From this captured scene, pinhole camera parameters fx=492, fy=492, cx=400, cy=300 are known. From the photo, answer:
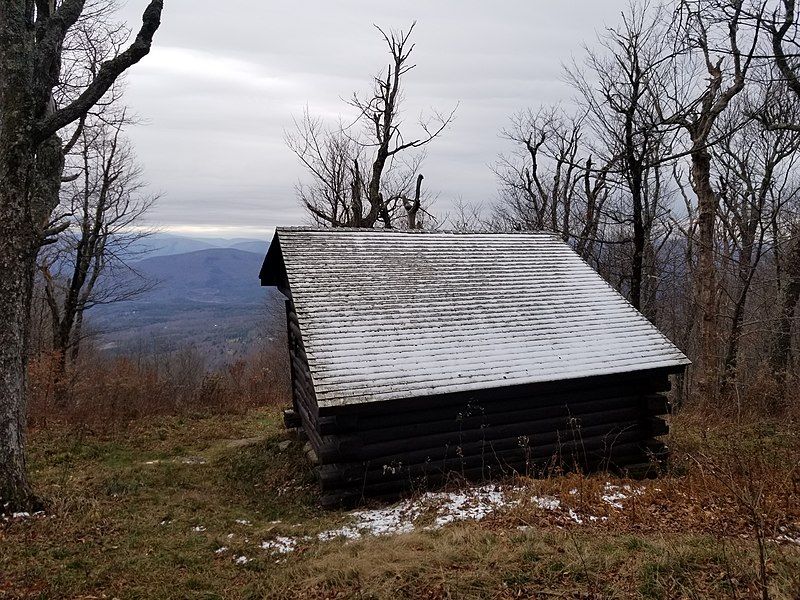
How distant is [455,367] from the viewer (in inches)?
355

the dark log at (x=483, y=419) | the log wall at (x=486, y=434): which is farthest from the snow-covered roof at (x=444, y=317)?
the dark log at (x=483, y=419)

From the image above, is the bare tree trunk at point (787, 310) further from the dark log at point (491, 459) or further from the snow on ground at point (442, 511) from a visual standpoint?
the snow on ground at point (442, 511)

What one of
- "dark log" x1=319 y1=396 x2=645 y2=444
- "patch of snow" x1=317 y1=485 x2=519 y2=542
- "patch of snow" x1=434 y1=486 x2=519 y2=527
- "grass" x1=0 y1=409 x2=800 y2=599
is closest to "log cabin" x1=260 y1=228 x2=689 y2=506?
"dark log" x1=319 y1=396 x2=645 y2=444

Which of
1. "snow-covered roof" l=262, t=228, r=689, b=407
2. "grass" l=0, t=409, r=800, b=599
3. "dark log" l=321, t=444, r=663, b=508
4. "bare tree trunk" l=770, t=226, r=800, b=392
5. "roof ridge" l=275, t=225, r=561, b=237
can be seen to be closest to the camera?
"grass" l=0, t=409, r=800, b=599

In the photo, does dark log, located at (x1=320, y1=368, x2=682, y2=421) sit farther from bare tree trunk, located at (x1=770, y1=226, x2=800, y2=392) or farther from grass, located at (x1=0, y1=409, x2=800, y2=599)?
bare tree trunk, located at (x1=770, y1=226, x2=800, y2=392)

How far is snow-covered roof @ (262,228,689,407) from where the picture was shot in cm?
873

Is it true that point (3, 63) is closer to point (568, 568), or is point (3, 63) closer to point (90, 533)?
point (90, 533)

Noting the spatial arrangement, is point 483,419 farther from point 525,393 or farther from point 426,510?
point 426,510

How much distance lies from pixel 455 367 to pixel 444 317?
1406 millimetres

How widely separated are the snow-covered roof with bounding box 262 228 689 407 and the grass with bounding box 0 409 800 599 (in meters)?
2.17

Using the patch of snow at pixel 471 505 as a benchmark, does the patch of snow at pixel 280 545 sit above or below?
below

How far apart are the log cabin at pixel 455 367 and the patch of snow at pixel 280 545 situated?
1.53 metres

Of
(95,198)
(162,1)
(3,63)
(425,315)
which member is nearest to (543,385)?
(425,315)

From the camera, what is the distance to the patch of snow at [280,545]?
21.8ft
